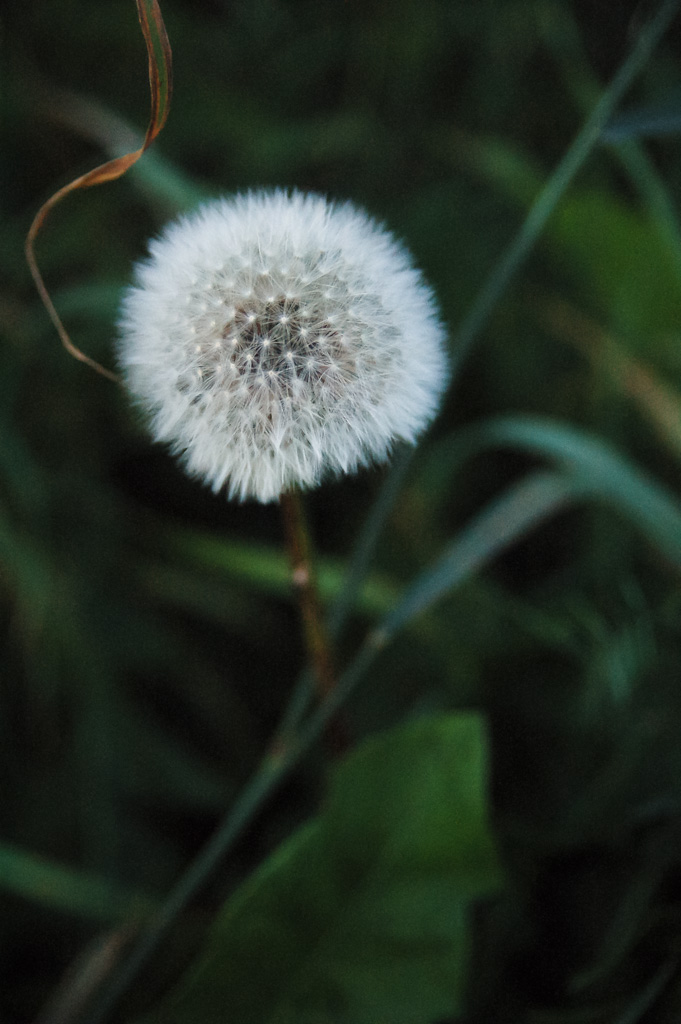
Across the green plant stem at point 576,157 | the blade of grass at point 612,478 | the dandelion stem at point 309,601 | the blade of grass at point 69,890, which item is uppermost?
the green plant stem at point 576,157

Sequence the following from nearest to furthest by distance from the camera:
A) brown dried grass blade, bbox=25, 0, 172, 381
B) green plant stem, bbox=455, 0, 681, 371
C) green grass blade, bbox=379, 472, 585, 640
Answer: brown dried grass blade, bbox=25, 0, 172, 381, green plant stem, bbox=455, 0, 681, 371, green grass blade, bbox=379, 472, 585, 640

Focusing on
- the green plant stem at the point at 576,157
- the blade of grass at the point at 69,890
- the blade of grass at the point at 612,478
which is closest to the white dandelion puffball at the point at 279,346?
the green plant stem at the point at 576,157

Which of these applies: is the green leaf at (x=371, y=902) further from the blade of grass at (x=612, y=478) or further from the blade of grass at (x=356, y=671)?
the blade of grass at (x=612, y=478)

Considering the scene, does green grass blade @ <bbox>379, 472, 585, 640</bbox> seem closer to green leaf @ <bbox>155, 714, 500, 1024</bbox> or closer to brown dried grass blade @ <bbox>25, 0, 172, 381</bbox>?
green leaf @ <bbox>155, 714, 500, 1024</bbox>

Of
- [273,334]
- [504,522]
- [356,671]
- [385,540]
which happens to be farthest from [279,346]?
[385,540]

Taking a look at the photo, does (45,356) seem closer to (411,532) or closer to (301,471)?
(411,532)

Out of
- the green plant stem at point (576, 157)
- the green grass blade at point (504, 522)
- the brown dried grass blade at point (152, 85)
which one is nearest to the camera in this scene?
the brown dried grass blade at point (152, 85)

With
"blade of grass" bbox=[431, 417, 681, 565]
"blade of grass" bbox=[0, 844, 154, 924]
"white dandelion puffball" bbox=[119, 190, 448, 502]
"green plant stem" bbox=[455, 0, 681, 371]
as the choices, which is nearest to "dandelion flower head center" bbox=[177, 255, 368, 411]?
"white dandelion puffball" bbox=[119, 190, 448, 502]
